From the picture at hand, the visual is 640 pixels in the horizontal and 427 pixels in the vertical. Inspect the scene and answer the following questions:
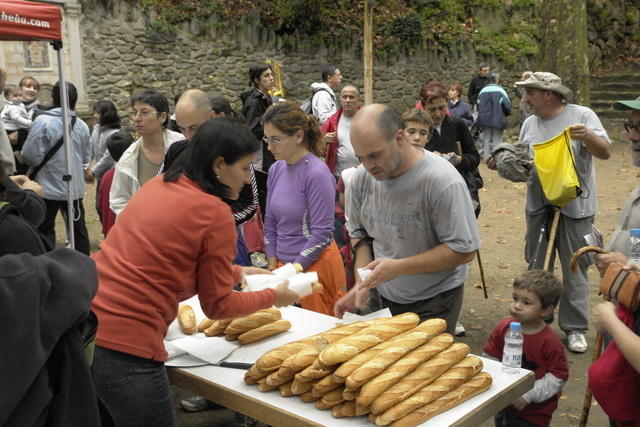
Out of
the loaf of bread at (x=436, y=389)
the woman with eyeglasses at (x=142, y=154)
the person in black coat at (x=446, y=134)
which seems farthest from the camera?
the person in black coat at (x=446, y=134)

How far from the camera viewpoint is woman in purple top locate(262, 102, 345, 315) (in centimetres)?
380

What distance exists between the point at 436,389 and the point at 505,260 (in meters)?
5.43

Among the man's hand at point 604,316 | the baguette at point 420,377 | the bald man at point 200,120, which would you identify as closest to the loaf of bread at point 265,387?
the baguette at point 420,377

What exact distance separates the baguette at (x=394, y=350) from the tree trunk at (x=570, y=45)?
36.2ft

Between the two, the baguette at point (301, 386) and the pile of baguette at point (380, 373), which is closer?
the pile of baguette at point (380, 373)

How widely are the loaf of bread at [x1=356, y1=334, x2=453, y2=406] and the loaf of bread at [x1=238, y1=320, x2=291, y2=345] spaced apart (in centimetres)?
78

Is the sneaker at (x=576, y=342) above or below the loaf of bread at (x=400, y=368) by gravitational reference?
below

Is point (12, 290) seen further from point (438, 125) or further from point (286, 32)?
point (286, 32)

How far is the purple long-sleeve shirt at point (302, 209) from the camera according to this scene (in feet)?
12.5

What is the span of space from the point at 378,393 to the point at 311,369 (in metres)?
0.27

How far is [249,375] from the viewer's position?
8.23 ft

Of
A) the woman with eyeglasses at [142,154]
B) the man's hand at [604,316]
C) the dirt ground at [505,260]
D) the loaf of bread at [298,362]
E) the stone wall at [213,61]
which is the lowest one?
the dirt ground at [505,260]

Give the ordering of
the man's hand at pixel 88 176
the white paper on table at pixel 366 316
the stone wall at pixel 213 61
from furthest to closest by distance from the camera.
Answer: the stone wall at pixel 213 61
the man's hand at pixel 88 176
the white paper on table at pixel 366 316

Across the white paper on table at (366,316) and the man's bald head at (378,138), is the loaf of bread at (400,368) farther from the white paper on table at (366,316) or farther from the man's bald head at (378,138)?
the man's bald head at (378,138)
